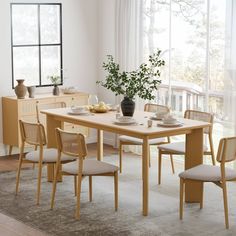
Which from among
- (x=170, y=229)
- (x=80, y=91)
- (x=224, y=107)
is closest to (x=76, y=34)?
(x=80, y=91)

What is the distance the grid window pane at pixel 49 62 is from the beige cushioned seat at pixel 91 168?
2.80m

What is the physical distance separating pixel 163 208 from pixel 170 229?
58 centimetres

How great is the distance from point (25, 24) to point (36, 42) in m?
0.29

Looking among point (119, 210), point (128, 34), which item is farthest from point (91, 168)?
point (128, 34)

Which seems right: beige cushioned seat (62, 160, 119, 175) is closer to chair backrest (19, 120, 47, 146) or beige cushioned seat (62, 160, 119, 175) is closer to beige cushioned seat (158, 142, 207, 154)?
chair backrest (19, 120, 47, 146)

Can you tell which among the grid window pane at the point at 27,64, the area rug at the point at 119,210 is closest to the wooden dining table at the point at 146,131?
the area rug at the point at 119,210

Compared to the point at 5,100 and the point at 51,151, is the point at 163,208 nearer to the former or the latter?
the point at 51,151

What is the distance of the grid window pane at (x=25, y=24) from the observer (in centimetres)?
820

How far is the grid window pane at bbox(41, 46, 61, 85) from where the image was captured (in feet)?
28.2

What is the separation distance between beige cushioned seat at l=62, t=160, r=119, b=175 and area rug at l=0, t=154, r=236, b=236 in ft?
1.35

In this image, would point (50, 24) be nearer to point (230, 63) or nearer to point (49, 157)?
point (230, 63)

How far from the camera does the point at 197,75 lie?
779cm

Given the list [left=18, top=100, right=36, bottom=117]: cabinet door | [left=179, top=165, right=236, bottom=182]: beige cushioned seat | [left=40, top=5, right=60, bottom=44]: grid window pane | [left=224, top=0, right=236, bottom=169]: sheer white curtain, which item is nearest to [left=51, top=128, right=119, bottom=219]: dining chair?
[left=179, top=165, right=236, bottom=182]: beige cushioned seat

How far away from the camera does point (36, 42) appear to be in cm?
848
